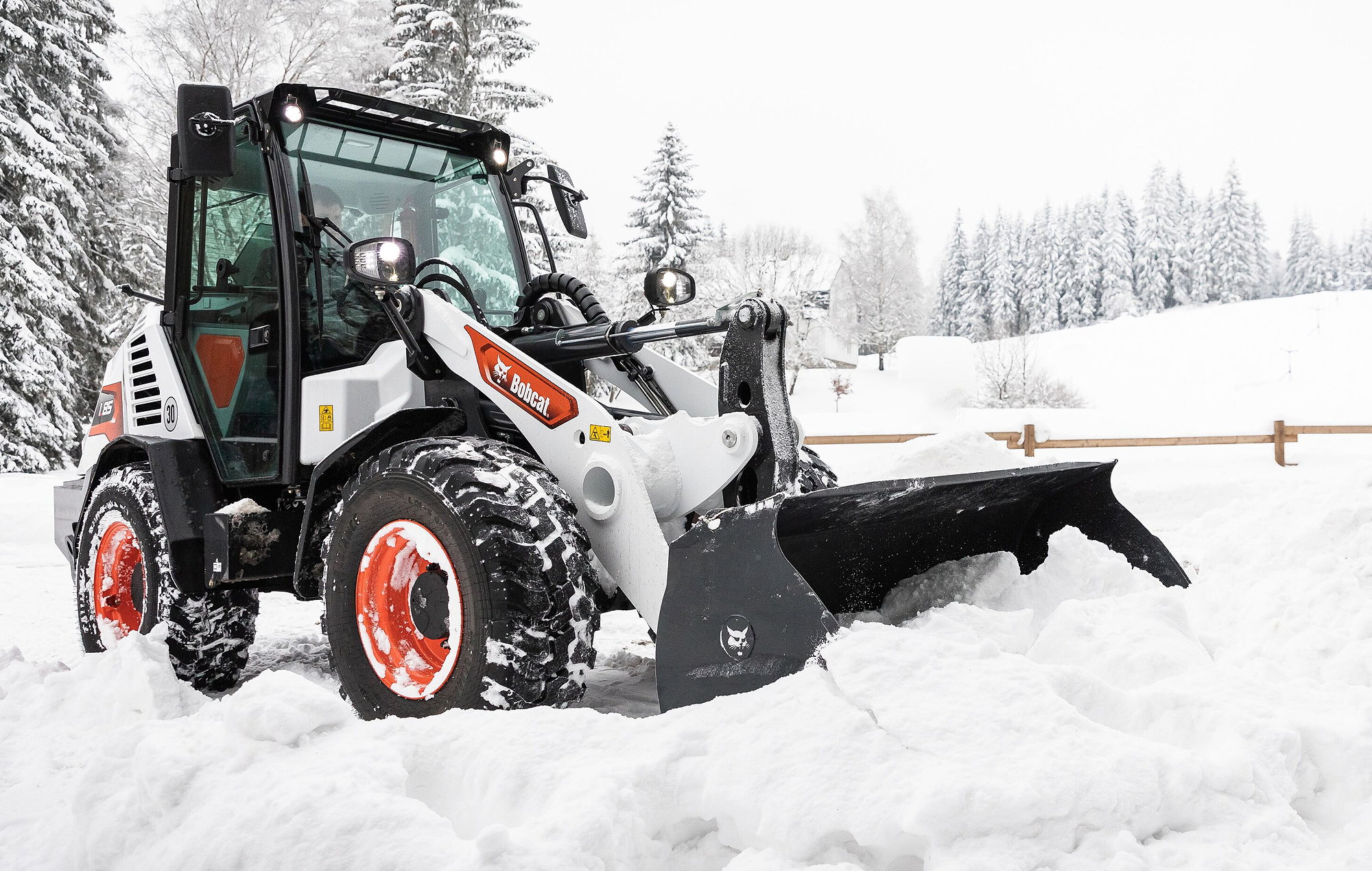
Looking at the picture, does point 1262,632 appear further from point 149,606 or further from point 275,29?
point 275,29

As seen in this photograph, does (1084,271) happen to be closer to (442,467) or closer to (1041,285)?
(1041,285)

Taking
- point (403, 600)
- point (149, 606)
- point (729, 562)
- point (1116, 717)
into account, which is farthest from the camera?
point (149, 606)

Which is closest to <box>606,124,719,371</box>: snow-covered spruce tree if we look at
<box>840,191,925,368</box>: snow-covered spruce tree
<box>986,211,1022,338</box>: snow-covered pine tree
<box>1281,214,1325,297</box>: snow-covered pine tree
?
<box>840,191,925,368</box>: snow-covered spruce tree

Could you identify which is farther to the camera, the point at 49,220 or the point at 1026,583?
the point at 49,220

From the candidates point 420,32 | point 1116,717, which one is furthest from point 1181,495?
point 420,32

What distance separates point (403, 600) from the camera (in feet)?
11.6

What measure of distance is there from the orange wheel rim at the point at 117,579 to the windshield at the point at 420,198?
1939 mm

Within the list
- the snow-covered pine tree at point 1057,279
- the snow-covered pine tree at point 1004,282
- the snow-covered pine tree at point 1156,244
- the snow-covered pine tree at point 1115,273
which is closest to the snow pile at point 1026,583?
the snow-covered pine tree at point 1004,282

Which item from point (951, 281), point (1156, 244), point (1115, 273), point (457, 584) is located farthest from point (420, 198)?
point (951, 281)

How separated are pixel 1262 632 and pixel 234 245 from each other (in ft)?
14.7

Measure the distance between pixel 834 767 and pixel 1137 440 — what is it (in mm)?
13117

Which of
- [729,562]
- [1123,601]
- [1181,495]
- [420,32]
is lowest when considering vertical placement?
[1181,495]

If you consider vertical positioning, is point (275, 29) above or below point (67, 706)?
above

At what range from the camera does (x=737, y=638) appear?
2812mm
